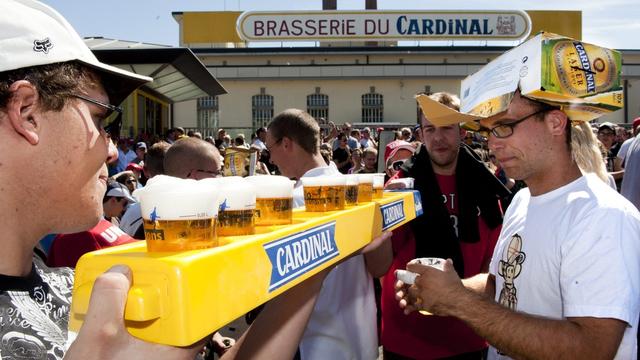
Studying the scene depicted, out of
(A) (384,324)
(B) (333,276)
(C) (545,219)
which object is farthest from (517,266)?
(A) (384,324)

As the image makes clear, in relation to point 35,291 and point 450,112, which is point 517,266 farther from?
point 35,291

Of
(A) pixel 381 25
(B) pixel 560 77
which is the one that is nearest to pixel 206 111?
(A) pixel 381 25

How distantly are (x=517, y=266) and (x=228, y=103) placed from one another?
3397 cm

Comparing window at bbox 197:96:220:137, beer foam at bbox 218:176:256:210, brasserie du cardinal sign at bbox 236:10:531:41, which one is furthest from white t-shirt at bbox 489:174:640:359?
brasserie du cardinal sign at bbox 236:10:531:41

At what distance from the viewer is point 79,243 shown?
2596mm

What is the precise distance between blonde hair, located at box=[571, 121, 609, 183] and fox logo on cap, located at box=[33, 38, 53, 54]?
2067mm

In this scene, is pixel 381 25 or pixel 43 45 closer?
pixel 43 45

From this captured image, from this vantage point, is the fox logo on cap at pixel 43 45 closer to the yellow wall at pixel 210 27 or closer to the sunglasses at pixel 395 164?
the sunglasses at pixel 395 164

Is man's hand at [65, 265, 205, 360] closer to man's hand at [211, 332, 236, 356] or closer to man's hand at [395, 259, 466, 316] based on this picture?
man's hand at [395, 259, 466, 316]

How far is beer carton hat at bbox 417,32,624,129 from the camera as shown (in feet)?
7.20

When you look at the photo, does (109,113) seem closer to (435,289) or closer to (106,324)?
(106,324)

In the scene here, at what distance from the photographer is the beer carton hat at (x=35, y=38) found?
1.23 meters

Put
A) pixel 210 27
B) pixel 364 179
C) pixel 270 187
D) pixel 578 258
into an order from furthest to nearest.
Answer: pixel 210 27
pixel 364 179
pixel 578 258
pixel 270 187

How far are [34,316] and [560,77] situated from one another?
2.05 meters
